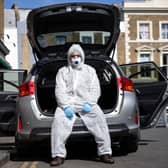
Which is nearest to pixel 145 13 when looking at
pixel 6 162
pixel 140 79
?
pixel 140 79

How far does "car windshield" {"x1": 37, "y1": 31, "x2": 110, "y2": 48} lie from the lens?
1225cm

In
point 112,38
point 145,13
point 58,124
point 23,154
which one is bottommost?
point 23,154

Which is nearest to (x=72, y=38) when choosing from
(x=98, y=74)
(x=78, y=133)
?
(x=98, y=74)

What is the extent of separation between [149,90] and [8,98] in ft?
9.59

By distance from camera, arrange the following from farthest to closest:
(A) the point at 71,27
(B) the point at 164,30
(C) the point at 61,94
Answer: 1. (B) the point at 164,30
2. (A) the point at 71,27
3. (C) the point at 61,94

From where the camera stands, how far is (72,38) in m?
13.0

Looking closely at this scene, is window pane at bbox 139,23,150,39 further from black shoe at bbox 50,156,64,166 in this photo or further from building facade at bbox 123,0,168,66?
black shoe at bbox 50,156,64,166

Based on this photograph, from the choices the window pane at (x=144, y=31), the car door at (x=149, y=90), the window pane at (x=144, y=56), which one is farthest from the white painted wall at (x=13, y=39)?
the car door at (x=149, y=90)

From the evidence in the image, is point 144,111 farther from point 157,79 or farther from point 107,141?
point 107,141

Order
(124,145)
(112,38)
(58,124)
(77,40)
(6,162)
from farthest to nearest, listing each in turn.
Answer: (77,40) → (112,38) → (124,145) → (6,162) → (58,124)

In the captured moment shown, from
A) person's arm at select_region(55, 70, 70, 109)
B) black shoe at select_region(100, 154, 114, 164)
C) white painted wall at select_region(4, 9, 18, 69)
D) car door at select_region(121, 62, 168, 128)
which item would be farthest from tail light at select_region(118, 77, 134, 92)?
white painted wall at select_region(4, 9, 18, 69)

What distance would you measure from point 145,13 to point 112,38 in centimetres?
4736

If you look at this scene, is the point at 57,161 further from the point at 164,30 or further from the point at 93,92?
the point at 164,30

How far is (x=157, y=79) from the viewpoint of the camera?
42.6 feet
